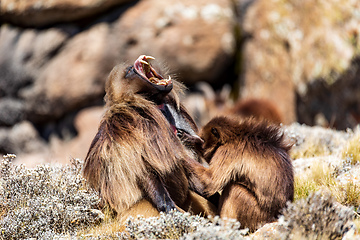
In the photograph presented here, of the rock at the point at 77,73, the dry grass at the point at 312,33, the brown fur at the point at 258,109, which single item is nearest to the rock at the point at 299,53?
the dry grass at the point at 312,33

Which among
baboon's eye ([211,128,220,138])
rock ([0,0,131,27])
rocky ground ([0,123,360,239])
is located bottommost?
rocky ground ([0,123,360,239])

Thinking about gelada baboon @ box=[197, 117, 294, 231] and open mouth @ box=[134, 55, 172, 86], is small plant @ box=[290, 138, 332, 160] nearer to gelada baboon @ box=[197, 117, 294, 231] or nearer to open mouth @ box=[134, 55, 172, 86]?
gelada baboon @ box=[197, 117, 294, 231]

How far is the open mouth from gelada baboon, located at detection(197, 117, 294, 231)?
732 millimetres

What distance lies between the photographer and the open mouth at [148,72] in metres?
4.67

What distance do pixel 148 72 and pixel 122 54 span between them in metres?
8.42

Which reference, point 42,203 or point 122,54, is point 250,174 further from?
point 122,54

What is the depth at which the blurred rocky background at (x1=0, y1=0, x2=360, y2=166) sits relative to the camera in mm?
12820

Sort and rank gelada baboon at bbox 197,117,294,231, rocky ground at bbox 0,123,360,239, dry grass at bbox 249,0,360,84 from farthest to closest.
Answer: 1. dry grass at bbox 249,0,360,84
2. gelada baboon at bbox 197,117,294,231
3. rocky ground at bbox 0,123,360,239

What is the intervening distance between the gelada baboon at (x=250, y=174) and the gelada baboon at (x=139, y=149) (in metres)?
0.29

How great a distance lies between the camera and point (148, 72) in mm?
4840

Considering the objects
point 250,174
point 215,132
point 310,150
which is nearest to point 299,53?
point 310,150

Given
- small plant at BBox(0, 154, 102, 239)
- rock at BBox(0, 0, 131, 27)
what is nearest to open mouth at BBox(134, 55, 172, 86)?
small plant at BBox(0, 154, 102, 239)

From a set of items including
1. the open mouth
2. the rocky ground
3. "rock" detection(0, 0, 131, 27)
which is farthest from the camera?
"rock" detection(0, 0, 131, 27)

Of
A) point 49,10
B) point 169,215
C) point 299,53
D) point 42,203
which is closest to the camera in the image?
point 169,215
